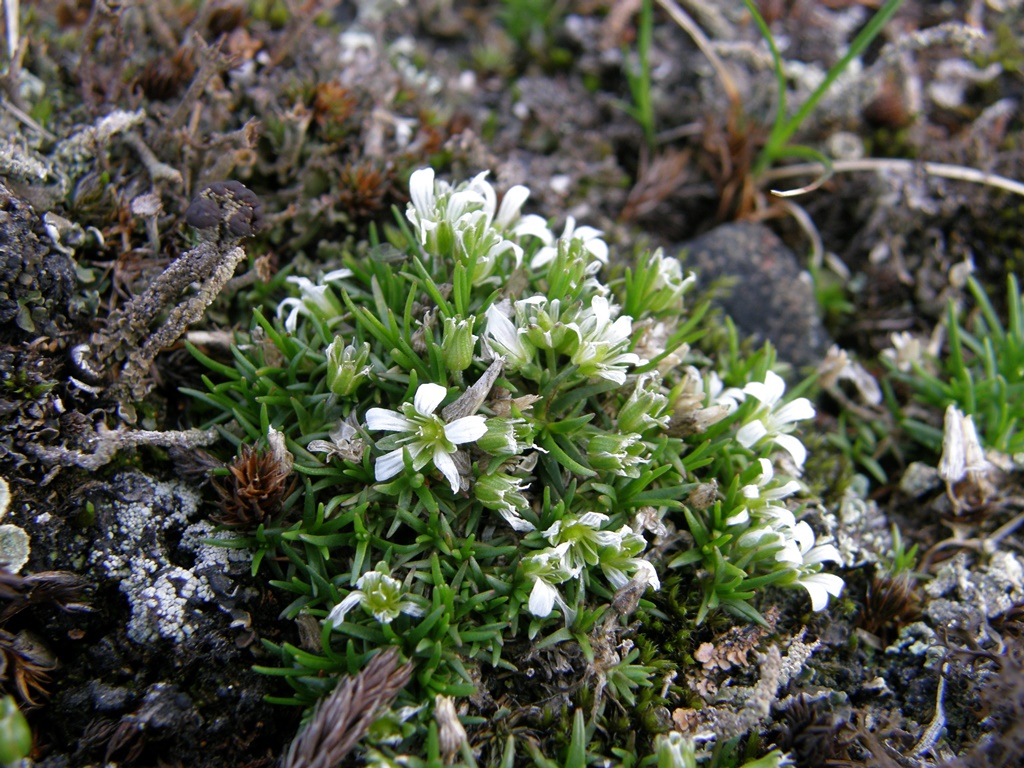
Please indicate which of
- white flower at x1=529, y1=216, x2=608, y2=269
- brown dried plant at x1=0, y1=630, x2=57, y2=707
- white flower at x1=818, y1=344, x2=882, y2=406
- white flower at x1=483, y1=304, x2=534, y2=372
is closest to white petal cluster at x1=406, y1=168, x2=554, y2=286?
white flower at x1=529, y1=216, x2=608, y2=269

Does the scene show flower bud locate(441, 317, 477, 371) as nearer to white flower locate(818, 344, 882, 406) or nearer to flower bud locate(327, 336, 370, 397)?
flower bud locate(327, 336, 370, 397)

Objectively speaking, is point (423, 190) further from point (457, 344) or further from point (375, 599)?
point (375, 599)

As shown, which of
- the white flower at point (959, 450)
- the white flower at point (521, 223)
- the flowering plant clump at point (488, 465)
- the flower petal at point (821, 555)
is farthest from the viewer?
the white flower at point (959, 450)

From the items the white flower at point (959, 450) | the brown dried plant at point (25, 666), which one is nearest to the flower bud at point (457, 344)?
the brown dried plant at point (25, 666)

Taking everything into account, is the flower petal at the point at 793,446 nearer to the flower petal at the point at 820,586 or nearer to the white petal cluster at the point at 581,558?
the flower petal at the point at 820,586

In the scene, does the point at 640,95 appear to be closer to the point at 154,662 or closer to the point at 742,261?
the point at 742,261

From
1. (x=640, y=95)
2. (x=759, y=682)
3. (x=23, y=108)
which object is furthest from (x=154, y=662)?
(x=640, y=95)

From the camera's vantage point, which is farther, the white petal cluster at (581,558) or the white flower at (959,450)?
the white flower at (959,450)
